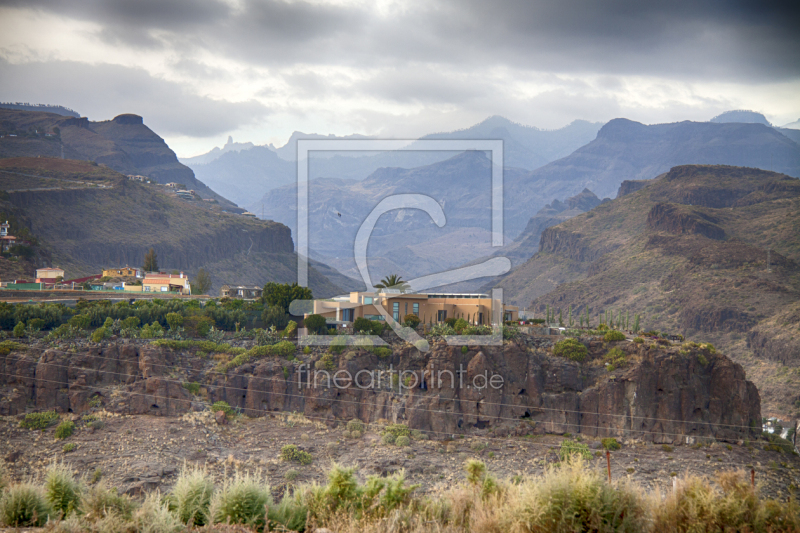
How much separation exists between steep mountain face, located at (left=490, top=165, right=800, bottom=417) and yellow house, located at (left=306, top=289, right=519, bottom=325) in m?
40.4

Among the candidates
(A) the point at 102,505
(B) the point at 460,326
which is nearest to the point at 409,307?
(B) the point at 460,326

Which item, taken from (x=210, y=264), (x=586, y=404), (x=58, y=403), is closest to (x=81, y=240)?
(x=210, y=264)

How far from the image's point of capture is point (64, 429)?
3678cm

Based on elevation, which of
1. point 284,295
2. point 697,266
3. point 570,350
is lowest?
point 570,350

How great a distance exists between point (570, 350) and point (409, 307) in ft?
47.2

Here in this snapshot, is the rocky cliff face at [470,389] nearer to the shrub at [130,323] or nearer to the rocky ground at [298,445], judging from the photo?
the rocky ground at [298,445]

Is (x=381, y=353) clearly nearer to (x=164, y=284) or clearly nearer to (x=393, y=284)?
(x=393, y=284)

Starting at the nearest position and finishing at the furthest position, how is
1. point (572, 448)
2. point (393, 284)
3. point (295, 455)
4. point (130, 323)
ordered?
1. point (295, 455)
2. point (572, 448)
3. point (130, 323)
4. point (393, 284)

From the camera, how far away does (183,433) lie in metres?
38.5

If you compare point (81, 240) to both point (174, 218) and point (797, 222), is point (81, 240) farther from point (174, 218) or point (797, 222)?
point (797, 222)

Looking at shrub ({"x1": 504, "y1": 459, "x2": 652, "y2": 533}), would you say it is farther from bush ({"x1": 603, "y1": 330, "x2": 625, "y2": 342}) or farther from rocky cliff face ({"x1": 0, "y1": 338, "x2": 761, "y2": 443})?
bush ({"x1": 603, "y1": 330, "x2": 625, "y2": 342})

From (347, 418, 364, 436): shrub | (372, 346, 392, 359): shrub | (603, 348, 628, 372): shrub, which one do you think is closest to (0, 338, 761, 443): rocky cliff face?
(372, 346, 392, 359): shrub

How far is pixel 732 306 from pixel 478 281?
82.8 meters

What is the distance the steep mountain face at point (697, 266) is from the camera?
272 feet
